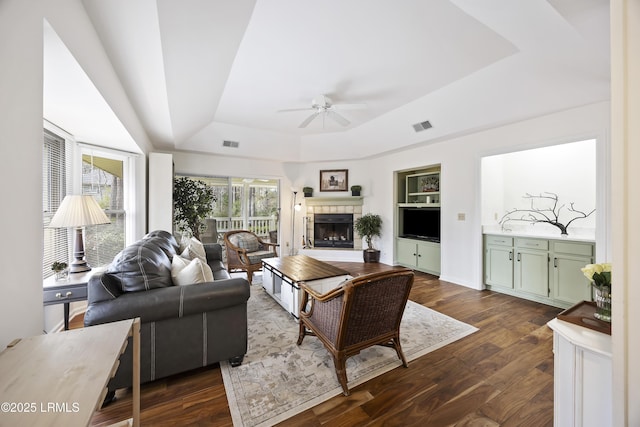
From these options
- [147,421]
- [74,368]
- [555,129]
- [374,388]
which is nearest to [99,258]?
[147,421]

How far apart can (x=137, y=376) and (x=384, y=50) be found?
3322 millimetres

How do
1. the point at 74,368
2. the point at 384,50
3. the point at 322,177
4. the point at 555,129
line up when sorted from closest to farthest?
the point at 74,368 → the point at 384,50 → the point at 555,129 → the point at 322,177

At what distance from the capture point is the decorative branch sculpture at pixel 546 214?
3.63 meters

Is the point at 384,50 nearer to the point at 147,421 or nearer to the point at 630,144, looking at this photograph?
the point at 630,144

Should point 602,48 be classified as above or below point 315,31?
below

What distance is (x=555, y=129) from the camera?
3.21 m

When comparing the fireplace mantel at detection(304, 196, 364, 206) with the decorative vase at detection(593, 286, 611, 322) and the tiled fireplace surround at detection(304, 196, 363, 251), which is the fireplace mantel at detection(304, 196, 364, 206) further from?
the decorative vase at detection(593, 286, 611, 322)

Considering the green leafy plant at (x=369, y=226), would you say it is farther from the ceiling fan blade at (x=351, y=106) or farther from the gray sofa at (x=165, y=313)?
the gray sofa at (x=165, y=313)

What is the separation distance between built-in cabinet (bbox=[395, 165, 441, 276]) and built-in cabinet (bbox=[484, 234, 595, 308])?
105 cm

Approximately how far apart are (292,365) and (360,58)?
319 cm

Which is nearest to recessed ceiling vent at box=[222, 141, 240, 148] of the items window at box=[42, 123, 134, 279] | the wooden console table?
window at box=[42, 123, 134, 279]

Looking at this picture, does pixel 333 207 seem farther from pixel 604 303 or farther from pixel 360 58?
pixel 604 303

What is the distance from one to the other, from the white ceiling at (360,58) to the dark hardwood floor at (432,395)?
92.7 inches

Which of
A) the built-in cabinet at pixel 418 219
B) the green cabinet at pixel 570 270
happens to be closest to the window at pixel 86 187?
the built-in cabinet at pixel 418 219
